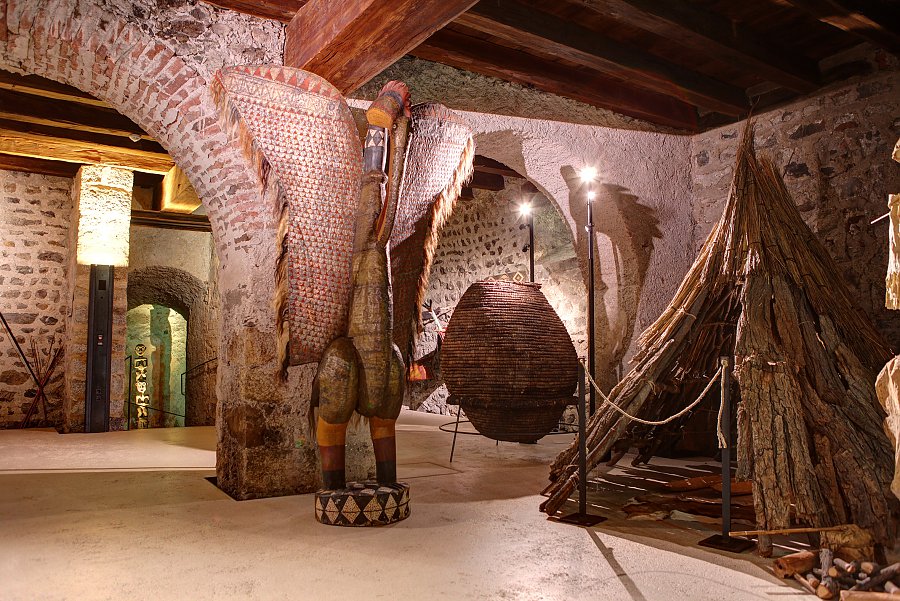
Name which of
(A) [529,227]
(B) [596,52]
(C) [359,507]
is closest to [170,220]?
(A) [529,227]

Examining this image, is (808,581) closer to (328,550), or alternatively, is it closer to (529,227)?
(328,550)

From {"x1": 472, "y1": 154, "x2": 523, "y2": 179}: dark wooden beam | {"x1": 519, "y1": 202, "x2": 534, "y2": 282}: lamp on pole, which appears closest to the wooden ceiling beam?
{"x1": 472, "y1": 154, "x2": 523, "y2": 179}: dark wooden beam

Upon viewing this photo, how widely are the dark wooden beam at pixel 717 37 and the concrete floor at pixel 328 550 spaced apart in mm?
2742

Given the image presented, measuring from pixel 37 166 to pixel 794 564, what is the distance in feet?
24.2

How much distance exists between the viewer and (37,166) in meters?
6.73

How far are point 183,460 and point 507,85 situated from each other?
3.53 m

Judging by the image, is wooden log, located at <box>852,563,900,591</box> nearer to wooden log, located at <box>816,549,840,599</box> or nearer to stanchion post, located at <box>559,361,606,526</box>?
wooden log, located at <box>816,549,840,599</box>

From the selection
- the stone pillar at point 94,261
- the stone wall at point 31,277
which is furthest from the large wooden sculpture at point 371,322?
the stone wall at point 31,277

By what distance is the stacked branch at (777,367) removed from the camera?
8.38 feet

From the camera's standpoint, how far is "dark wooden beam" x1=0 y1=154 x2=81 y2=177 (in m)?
6.61

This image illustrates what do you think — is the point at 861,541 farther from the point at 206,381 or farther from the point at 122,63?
the point at 206,381

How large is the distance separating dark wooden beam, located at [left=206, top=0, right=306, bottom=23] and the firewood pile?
11.3 ft

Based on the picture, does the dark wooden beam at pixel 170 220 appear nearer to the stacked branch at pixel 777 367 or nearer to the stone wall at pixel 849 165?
the stacked branch at pixel 777 367

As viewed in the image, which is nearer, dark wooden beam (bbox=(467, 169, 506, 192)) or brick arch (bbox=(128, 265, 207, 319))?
dark wooden beam (bbox=(467, 169, 506, 192))
